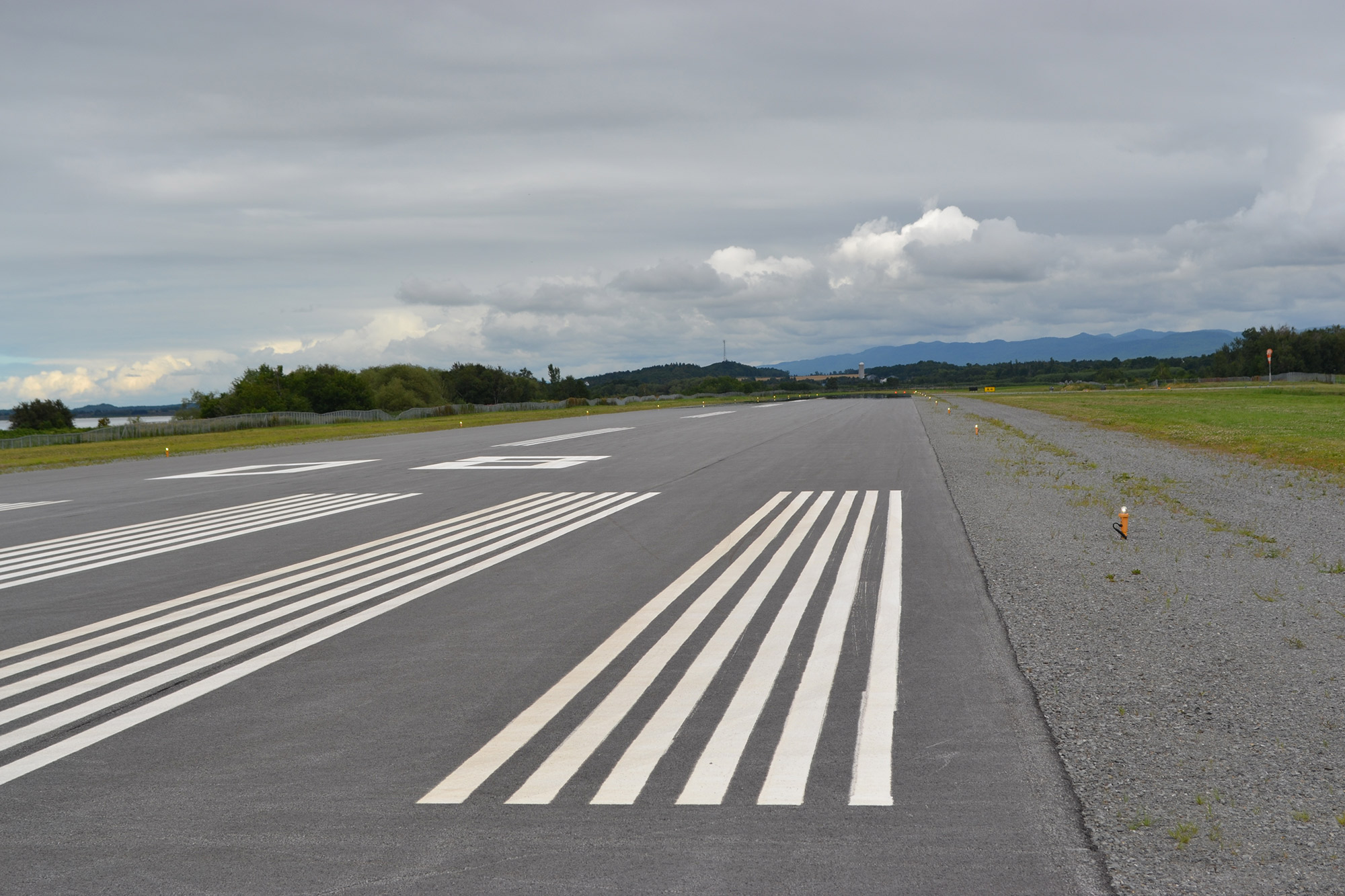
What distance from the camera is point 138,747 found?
16.4 feet

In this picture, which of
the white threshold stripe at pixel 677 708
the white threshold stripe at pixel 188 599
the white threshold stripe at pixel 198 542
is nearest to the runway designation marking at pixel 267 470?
the white threshold stripe at pixel 198 542

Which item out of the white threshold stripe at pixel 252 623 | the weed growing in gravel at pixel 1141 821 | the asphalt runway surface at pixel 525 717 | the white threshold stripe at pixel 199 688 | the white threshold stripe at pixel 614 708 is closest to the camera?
the asphalt runway surface at pixel 525 717

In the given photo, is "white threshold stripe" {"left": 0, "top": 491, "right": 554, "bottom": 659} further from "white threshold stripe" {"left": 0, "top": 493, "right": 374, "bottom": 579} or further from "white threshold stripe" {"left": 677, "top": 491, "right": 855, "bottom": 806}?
"white threshold stripe" {"left": 677, "top": 491, "right": 855, "bottom": 806}

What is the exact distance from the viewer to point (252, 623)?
7.61m

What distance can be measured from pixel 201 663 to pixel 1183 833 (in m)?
6.12

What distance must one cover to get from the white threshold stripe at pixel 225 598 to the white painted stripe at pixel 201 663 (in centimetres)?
76

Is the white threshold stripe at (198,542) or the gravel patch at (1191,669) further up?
the white threshold stripe at (198,542)

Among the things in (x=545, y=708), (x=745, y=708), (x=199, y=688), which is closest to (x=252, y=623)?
(x=199, y=688)

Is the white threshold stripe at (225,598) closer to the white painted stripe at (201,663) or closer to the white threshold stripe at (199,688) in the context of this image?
the white painted stripe at (201,663)

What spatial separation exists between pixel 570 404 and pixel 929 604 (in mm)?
84269

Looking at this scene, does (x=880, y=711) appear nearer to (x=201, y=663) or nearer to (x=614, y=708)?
(x=614, y=708)

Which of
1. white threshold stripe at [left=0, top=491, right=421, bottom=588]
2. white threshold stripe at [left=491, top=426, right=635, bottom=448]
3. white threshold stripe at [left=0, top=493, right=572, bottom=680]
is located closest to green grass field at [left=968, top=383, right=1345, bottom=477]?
white threshold stripe at [left=0, top=493, right=572, bottom=680]

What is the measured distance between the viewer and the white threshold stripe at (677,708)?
4.34 metres

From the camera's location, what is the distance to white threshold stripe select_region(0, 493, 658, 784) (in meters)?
4.86
